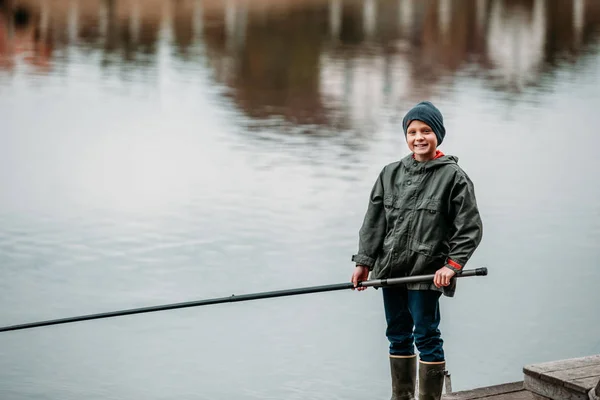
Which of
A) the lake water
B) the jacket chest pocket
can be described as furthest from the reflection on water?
the jacket chest pocket

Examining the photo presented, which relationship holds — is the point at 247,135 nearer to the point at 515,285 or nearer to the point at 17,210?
the point at 17,210

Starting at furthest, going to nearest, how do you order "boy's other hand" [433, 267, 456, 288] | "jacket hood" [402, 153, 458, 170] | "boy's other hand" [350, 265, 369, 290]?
"boy's other hand" [350, 265, 369, 290], "jacket hood" [402, 153, 458, 170], "boy's other hand" [433, 267, 456, 288]

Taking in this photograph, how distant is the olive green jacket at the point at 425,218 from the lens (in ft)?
9.50

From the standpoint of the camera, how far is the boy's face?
2.97 meters

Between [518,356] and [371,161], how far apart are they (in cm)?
395

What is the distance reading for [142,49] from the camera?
15852 mm

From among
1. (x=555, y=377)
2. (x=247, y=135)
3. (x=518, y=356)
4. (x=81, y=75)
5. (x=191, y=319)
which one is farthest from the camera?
(x=81, y=75)

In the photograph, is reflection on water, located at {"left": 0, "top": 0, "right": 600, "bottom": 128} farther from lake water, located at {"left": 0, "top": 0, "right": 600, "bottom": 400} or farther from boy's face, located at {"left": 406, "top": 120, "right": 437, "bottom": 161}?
boy's face, located at {"left": 406, "top": 120, "right": 437, "bottom": 161}

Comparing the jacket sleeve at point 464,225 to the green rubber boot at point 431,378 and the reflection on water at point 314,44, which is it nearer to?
the green rubber boot at point 431,378

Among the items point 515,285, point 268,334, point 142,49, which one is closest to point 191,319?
point 268,334

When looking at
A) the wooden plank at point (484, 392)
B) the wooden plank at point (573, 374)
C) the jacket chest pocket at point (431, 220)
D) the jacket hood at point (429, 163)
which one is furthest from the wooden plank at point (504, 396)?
the jacket hood at point (429, 163)

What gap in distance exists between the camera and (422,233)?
295 centimetres

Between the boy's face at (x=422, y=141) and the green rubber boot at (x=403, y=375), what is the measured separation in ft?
1.77

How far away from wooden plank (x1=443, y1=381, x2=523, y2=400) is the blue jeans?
0.57 ft
